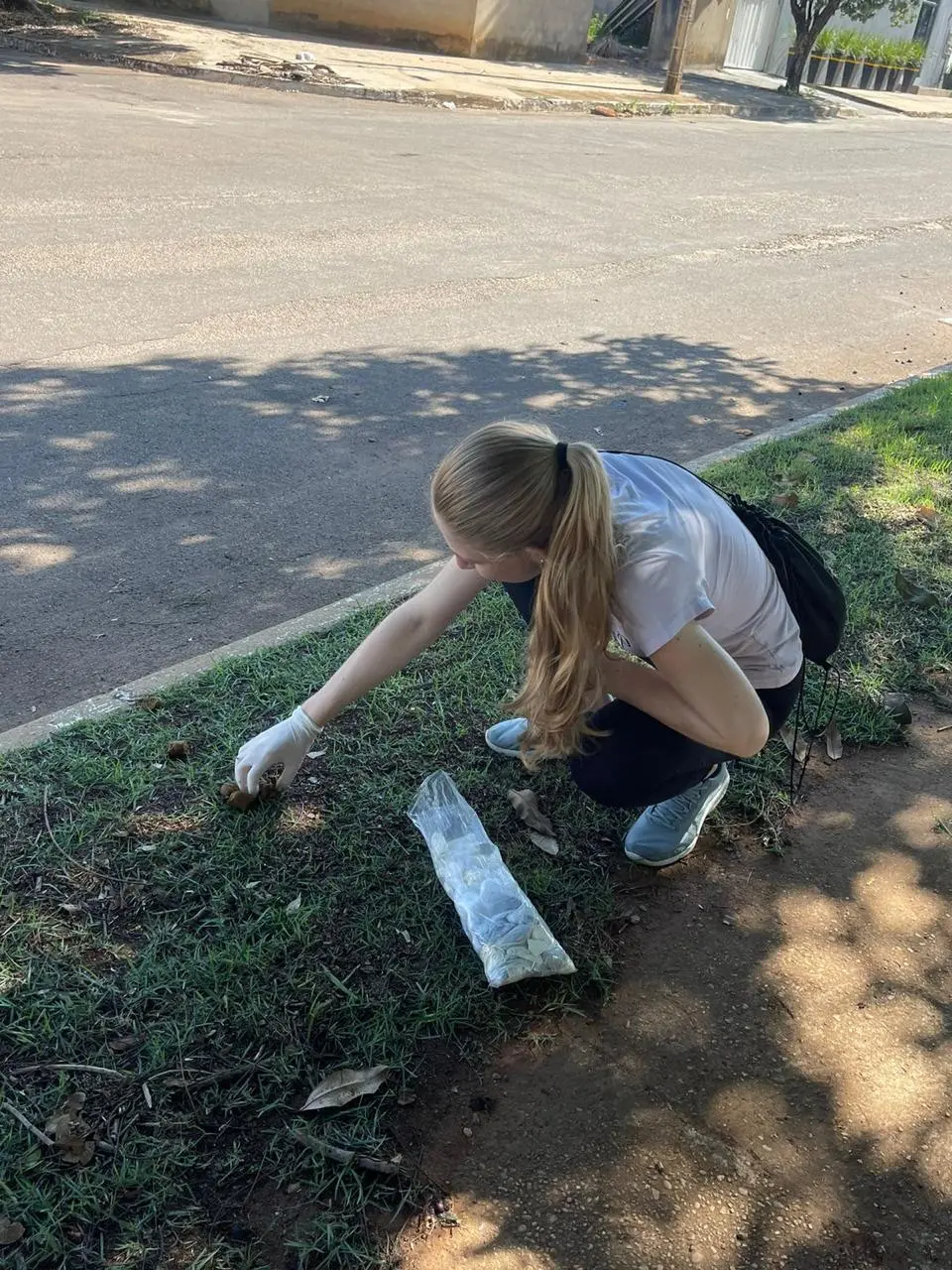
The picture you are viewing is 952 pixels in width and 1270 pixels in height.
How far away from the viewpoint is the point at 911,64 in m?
31.5

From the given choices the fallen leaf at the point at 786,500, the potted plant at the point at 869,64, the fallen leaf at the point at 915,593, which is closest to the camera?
the fallen leaf at the point at 915,593

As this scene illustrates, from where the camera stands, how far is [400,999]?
226cm

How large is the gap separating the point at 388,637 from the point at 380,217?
6.81 m

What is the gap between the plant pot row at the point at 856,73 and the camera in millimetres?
29250

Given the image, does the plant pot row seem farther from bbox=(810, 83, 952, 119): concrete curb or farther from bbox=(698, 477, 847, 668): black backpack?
bbox=(698, 477, 847, 668): black backpack

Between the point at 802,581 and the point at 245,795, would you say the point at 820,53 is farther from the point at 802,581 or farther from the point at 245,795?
the point at 245,795

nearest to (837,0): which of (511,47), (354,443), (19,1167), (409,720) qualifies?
(511,47)

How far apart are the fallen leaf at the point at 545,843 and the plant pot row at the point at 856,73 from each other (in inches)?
1252

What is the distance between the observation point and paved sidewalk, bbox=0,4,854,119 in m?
14.1

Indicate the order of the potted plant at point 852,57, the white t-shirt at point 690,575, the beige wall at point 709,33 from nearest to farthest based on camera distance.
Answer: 1. the white t-shirt at point 690,575
2. the beige wall at point 709,33
3. the potted plant at point 852,57

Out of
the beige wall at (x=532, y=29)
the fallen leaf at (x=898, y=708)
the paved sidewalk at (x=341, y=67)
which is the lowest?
the fallen leaf at (x=898, y=708)

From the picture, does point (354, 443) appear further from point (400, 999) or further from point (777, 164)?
point (777, 164)

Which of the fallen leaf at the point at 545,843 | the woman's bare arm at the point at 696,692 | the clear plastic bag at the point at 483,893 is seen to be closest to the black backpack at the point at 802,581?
the woman's bare arm at the point at 696,692

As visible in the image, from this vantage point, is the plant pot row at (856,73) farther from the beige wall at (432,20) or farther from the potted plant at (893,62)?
the beige wall at (432,20)
